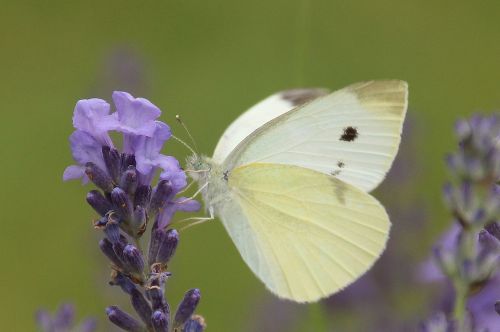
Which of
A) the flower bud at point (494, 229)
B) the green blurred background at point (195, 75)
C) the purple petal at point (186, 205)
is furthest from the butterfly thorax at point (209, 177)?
the green blurred background at point (195, 75)

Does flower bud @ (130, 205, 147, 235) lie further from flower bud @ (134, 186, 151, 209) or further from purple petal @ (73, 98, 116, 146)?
purple petal @ (73, 98, 116, 146)

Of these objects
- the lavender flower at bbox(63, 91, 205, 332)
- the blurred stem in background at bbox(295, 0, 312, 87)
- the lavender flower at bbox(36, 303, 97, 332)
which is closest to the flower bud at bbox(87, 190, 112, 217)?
the lavender flower at bbox(63, 91, 205, 332)

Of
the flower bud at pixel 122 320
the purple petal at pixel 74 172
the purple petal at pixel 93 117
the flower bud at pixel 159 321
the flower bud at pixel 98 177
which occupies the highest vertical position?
the purple petal at pixel 93 117

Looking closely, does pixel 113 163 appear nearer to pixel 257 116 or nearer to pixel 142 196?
pixel 142 196

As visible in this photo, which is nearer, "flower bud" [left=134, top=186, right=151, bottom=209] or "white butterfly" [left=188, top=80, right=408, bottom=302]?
"flower bud" [left=134, top=186, right=151, bottom=209]

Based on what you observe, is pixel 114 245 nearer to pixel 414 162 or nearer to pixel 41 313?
pixel 41 313

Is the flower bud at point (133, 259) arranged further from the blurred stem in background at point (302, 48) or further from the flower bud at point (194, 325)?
the blurred stem in background at point (302, 48)

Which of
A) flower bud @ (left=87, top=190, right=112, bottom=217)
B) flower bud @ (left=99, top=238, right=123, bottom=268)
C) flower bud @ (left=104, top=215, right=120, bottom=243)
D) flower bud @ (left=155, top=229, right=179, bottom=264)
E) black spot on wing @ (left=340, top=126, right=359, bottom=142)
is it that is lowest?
flower bud @ (left=155, top=229, right=179, bottom=264)
